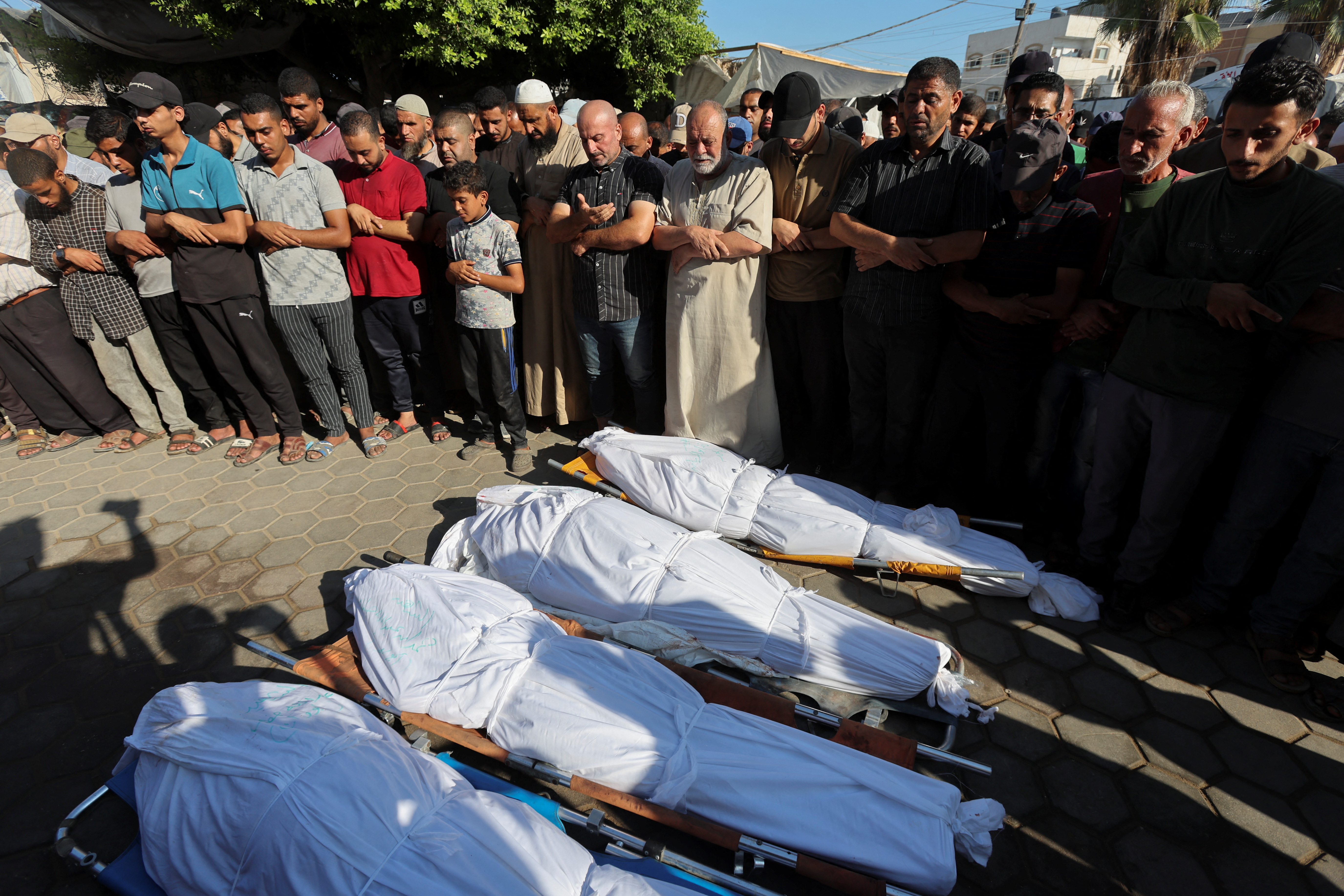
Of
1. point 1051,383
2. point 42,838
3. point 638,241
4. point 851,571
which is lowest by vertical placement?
point 42,838

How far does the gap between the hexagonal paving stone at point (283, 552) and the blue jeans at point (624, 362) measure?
6.41ft

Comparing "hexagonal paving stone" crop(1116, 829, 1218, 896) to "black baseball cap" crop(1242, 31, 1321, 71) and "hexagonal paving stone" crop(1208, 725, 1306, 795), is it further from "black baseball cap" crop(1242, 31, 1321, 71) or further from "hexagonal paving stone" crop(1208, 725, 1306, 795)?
"black baseball cap" crop(1242, 31, 1321, 71)

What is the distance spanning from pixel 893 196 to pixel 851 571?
186cm

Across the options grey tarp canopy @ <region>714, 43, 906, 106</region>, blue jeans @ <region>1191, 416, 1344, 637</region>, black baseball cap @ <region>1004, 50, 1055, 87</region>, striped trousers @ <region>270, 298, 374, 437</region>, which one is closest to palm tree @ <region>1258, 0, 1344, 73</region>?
grey tarp canopy @ <region>714, 43, 906, 106</region>

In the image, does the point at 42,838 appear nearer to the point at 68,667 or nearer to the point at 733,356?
the point at 68,667

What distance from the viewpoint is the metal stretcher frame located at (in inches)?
68.4

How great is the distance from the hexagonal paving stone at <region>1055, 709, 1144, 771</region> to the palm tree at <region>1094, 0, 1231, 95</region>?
929 inches

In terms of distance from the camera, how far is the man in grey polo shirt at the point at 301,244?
389cm

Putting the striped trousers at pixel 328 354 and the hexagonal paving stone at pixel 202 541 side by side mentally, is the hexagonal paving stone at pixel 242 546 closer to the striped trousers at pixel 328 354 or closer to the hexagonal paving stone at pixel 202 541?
the hexagonal paving stone at pixel 202 541

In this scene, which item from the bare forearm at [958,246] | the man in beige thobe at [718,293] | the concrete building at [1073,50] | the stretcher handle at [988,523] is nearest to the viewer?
the bare forearm at [958,246]

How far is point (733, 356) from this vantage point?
3.81 m

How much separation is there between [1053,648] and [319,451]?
15.2 feet

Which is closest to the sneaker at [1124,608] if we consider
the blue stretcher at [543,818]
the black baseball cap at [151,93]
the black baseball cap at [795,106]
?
the blue stretcher at [543,818]

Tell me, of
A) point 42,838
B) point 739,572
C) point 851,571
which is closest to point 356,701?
point 42,838
